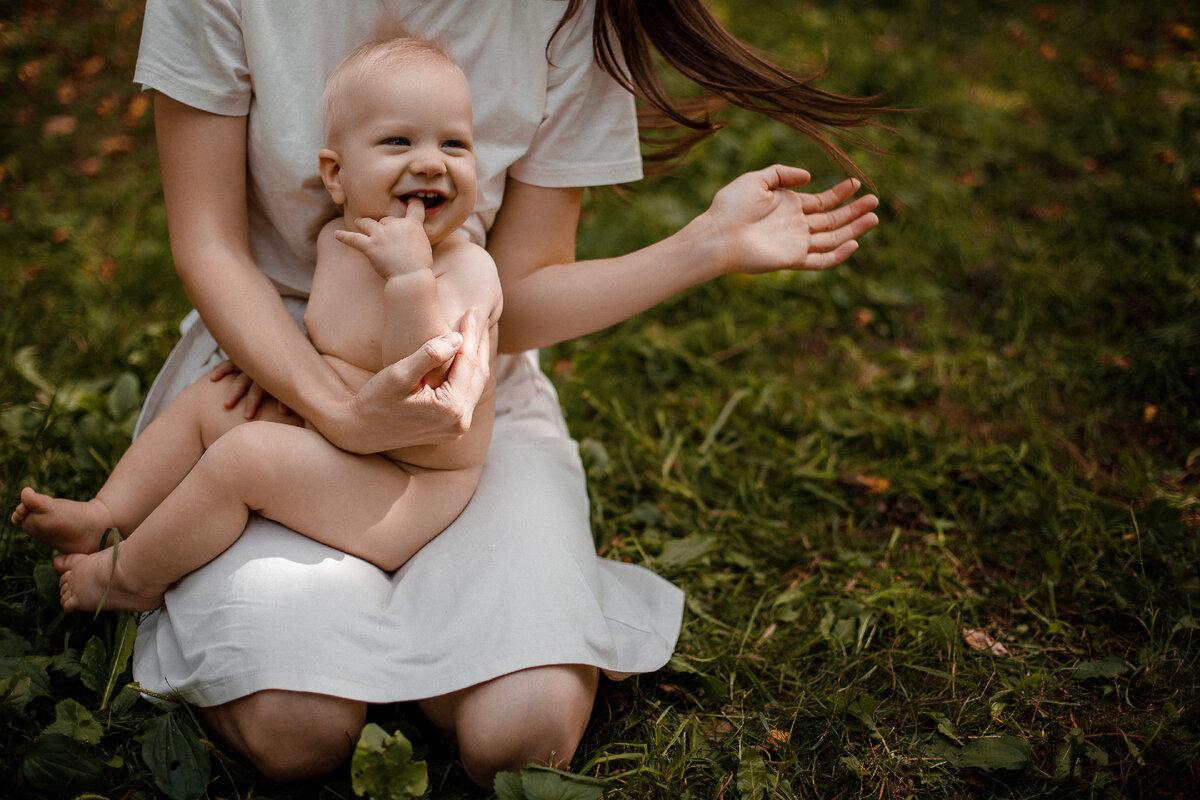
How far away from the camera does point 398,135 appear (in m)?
1.51

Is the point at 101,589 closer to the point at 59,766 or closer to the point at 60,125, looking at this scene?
the point at 59,766

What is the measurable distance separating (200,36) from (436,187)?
21.2 inches

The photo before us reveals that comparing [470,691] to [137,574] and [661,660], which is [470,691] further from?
[137,574]

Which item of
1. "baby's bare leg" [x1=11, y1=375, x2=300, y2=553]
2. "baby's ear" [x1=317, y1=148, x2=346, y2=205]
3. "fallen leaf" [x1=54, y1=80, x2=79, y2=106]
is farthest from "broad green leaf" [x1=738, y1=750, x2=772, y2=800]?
"fallen leaf" [x1=54, y1=80, x2=79, y2=106]

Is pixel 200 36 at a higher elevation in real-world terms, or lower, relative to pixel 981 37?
higher

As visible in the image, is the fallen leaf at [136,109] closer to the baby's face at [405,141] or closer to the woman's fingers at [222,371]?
the woman's fingers at [222,371]

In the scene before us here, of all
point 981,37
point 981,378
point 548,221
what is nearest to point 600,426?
point 548,221

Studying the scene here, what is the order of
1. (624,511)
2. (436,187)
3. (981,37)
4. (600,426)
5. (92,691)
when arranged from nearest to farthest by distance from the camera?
(436,187) < (92,691) < (624,511) < (600,426) < (981,37)

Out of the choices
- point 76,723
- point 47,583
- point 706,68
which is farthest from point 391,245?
point 47,583

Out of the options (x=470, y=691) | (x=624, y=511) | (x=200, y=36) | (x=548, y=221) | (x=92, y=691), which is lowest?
(x=624, y=511)

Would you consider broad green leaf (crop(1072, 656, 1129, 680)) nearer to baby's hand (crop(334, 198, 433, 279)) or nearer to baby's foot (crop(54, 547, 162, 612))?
baby's hand (crop(334, 198, 433, 279))

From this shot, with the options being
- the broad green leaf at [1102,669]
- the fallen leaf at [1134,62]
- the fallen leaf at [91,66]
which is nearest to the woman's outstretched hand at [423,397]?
the broad green leaf at [1102,669]

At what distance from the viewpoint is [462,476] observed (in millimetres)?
1765

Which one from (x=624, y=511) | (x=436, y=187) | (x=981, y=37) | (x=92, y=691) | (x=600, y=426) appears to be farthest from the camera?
(x=981, y=37)
